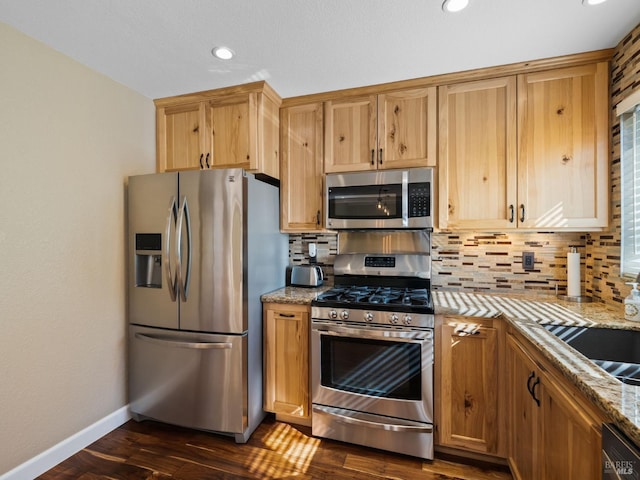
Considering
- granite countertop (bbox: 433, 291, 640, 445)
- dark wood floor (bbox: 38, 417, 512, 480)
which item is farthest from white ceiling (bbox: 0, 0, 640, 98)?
dark wood floor (bbox: 38, 417, 512, 480)

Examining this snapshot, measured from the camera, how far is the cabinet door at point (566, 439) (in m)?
0.87

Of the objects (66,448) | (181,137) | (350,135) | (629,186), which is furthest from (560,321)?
(66,448)

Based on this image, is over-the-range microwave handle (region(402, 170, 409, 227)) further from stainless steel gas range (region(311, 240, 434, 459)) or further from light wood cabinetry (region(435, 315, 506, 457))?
light wood cabinetry (region(435, 315, 506, 457))

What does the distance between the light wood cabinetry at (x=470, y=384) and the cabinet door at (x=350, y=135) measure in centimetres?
123

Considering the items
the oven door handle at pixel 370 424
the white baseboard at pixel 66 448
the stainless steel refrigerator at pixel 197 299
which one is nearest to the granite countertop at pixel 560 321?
the stainless steel refrigerator at pixel 197 299

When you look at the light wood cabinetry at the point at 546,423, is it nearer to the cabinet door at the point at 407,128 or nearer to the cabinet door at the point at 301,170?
the cabinet door at the point at 407,128

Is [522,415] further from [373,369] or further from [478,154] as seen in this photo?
[478,154]

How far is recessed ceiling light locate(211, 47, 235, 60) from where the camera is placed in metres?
1.82

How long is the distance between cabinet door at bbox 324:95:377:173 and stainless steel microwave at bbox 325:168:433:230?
0.31 ft

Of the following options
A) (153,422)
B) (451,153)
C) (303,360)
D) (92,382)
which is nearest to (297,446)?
(303,360)

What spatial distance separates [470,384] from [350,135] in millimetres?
1836

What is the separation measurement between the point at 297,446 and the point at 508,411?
127cm

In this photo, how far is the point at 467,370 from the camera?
5.89 ft

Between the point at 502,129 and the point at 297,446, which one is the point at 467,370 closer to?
the point at 297,446
